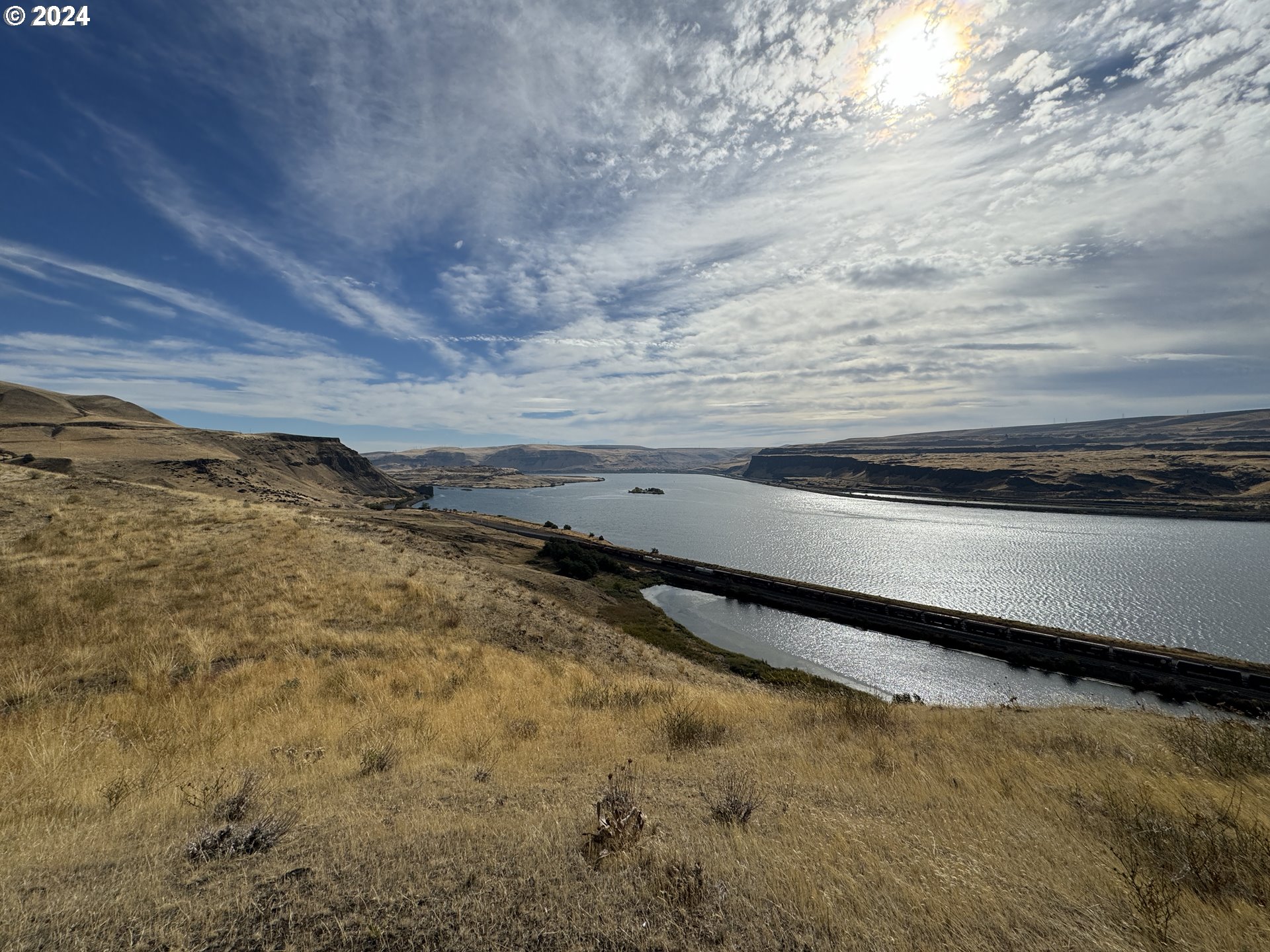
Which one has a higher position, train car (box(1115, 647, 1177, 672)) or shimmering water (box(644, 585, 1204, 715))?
train car (box(1115, 647, 1177, 672))

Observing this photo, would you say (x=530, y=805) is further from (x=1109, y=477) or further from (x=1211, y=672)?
(x=1109, y=477)

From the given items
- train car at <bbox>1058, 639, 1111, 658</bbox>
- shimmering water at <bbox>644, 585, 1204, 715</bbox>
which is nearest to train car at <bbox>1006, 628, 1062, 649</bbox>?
train car at <bbox>1058, 639, 1111, 658</bbox>

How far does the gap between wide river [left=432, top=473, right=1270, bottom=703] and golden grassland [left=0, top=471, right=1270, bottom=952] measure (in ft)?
76.8

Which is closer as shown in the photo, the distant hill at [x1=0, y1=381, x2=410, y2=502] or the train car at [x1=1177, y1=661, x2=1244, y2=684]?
the train car at [x1=1177, y1=661, x2=1244, y2=684]

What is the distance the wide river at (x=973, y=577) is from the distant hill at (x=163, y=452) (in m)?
47.8

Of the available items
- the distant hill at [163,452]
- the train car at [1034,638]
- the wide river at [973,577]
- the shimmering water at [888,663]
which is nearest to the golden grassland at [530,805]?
the shimmering water at [888,663]

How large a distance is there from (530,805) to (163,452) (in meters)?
102

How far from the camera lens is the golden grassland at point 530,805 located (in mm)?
3523

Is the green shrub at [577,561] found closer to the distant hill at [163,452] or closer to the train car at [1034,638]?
the train car at [1034,638]

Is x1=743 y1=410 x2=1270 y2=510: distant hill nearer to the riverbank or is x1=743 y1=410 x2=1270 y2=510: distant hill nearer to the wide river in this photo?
the riverbank

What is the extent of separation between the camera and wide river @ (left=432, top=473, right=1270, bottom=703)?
116 feet

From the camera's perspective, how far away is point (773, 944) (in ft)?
11.1

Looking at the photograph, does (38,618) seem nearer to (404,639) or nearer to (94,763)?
(404,639)

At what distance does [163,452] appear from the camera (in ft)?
253
